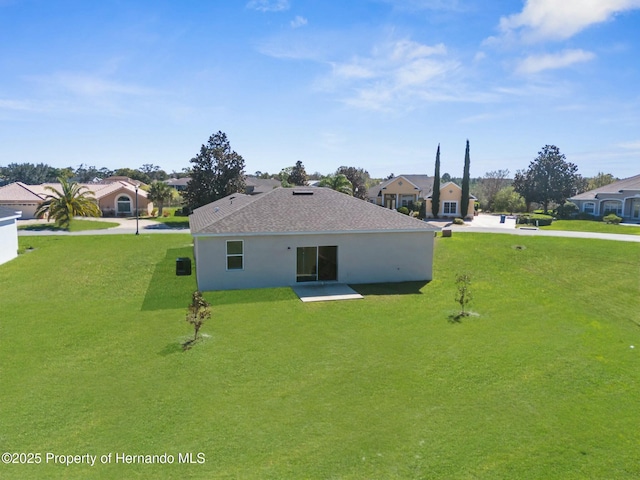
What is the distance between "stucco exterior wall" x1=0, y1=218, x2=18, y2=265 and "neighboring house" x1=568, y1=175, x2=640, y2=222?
59219mm

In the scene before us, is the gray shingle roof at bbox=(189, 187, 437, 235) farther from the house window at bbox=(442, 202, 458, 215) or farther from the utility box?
the house window at bbox=(442, 202, 458, 215)

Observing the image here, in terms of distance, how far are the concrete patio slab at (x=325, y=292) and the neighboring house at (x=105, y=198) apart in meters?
44.8

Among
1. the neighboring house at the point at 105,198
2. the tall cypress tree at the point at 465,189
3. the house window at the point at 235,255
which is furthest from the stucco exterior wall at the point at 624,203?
the neighboring house at the point at 105,198

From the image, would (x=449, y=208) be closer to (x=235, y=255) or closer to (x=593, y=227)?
(x=593, y=227)

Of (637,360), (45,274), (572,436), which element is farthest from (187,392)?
(45,274)

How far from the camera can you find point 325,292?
1917cm

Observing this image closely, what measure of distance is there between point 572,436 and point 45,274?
968 inches

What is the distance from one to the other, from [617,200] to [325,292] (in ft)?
159

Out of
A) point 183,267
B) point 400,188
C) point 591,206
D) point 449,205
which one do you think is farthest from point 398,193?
point 183,267

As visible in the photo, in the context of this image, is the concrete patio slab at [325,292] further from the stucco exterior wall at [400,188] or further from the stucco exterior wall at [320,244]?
the stucco exterior wall at [400,188]

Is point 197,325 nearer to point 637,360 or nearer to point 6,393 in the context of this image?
point 6,393

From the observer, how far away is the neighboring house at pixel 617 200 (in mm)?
49938

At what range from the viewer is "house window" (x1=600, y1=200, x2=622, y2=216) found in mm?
51372

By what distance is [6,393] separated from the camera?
984 centimetres
